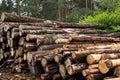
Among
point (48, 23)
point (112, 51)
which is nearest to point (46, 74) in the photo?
point (112, 51)

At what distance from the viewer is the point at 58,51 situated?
25.2 ft

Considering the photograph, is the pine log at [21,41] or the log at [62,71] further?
the pine log at [21,41]

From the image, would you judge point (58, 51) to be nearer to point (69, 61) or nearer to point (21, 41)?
point (69, 61)

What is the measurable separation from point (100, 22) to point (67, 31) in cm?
280

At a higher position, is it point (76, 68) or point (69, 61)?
point (69, 61)

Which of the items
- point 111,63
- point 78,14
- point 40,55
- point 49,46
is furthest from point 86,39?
point 78,14

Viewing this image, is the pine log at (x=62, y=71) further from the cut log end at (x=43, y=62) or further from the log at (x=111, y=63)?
the log at (x=111, y=63)

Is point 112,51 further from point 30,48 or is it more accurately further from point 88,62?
point 30,48

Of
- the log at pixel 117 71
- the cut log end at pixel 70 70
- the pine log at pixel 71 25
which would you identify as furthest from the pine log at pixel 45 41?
the log at pixel 117 71

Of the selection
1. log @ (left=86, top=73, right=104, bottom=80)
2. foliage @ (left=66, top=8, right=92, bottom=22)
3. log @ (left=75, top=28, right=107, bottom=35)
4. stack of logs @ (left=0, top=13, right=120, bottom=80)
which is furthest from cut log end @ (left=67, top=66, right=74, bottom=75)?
foliage @ (left=66, top=8, right=92, bottom=22)

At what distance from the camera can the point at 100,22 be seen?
12992mm

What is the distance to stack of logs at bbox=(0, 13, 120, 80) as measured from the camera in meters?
6.83

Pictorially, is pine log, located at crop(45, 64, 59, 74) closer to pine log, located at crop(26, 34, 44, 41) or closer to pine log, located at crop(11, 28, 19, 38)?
pine log, located at crop(26, 34, 44, 41)

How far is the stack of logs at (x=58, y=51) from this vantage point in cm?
683
